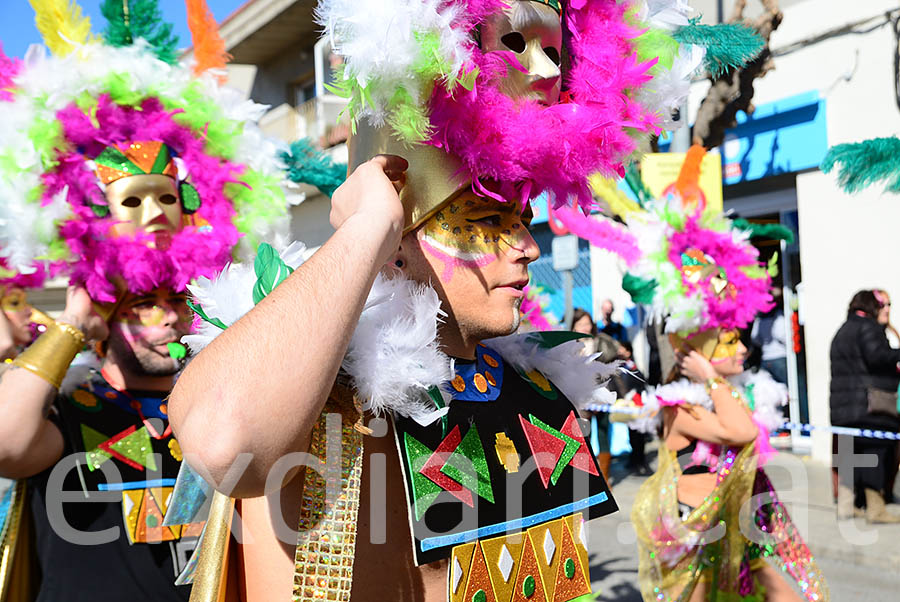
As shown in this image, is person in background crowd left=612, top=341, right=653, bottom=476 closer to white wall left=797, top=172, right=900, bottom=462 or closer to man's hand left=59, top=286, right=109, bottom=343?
white wall left=797, top=172, right=900, bottom=462

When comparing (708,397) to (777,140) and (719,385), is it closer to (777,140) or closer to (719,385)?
(719,385)

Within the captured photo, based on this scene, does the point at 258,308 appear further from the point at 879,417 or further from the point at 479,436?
the point at 879,417

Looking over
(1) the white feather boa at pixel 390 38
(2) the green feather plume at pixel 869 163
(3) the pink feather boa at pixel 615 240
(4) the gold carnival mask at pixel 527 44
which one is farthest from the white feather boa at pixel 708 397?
(1) the white feather boa at pixel 390 38

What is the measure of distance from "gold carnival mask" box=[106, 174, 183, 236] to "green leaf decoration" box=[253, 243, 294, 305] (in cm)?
151

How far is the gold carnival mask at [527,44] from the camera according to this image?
1.65 metres

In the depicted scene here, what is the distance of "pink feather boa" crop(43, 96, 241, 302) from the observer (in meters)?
2.74

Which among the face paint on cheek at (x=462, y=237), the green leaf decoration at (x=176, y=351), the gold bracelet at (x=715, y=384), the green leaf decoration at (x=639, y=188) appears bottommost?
the gold bracelet at (x=715, y=384)

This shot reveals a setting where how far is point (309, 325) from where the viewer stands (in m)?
1.26

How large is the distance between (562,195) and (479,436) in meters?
0.57

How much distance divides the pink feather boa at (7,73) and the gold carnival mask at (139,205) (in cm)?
52

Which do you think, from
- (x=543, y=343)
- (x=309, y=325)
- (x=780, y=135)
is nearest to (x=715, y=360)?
(x=543, y=343)

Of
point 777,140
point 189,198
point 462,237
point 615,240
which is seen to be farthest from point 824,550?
point 462,237

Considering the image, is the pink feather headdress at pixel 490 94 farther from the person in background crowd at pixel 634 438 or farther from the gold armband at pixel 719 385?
the person in background crowd at pixel 634 438

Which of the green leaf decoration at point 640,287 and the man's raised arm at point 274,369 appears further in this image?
the green leaf decoration at point 640,287
